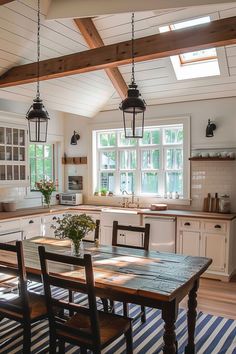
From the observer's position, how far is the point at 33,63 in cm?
452

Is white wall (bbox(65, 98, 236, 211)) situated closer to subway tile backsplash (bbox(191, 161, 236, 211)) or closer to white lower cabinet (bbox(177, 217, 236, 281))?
subway tile backsplash (bbox(191, 161, 236, 211))

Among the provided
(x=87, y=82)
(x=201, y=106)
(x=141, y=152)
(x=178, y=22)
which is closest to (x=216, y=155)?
(x=201, y=106)

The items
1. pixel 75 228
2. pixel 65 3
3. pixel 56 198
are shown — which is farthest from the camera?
pixel 56 198

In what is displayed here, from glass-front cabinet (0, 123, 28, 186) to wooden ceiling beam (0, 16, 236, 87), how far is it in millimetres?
930

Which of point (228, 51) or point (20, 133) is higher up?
point (228, 51)

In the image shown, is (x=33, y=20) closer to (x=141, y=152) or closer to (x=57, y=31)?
(x=57, y=31)

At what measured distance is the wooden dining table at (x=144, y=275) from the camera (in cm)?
212

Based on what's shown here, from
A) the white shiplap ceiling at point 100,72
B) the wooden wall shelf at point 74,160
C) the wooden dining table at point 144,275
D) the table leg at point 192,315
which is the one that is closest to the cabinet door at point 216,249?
the wooden dining table at point 144,275

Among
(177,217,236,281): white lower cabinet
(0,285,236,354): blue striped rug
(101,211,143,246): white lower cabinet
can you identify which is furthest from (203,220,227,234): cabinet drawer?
(0,285,236,354): blue striped rug

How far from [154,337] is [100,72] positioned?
4047 mm

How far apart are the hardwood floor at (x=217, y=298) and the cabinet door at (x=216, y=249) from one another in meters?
0.23

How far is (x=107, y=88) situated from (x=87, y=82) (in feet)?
1.50

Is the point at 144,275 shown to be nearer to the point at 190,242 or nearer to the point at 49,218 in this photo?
the point at 190,242

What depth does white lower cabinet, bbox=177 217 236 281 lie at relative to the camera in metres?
4.66
